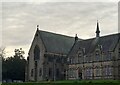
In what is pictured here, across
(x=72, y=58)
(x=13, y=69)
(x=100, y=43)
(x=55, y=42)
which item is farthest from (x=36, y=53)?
(x=100, y=43)

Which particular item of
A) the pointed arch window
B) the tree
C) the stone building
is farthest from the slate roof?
the tree

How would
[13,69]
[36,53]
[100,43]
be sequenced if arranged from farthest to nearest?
[13,69] → [36,53] → [100,43]

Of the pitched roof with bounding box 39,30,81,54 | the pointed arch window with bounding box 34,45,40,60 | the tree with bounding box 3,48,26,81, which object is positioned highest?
the pitched roof with bounding box 39,30,81,54

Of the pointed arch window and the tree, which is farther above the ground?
the pointed arch window

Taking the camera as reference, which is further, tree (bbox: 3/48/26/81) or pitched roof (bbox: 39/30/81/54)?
tree (bbox: 3/48/26/81)

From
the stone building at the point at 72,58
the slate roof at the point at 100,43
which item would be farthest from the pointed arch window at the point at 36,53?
the slate roof at the point at 100,43

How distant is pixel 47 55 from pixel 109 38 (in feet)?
75.4

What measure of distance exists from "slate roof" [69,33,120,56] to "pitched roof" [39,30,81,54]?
723cm

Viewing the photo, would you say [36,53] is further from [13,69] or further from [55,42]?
[13,69]

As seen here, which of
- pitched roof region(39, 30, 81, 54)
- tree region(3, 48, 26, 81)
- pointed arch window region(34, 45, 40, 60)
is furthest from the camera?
tree region(3, 48, 26, 81)

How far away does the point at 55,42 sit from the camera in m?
98.4

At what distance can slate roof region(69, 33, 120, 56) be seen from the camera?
75781 mm

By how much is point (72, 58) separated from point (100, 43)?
12.2m

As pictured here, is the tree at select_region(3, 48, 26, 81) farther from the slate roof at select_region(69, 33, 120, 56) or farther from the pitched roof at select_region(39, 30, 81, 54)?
the slate roof at select_region(69, 33, 120, 56)
